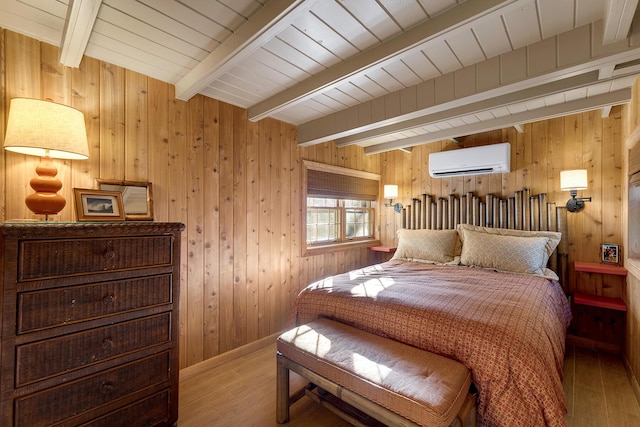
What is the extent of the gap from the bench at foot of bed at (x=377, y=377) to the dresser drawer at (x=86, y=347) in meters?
0.73

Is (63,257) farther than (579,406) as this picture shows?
No

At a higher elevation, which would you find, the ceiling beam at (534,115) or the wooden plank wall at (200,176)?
the ceiling beam at (534,115)

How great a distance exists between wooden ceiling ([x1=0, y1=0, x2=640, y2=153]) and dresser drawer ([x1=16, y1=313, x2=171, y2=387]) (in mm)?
1528

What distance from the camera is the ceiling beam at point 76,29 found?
129cm

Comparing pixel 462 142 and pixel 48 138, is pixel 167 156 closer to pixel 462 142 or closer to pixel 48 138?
pixel 48 138

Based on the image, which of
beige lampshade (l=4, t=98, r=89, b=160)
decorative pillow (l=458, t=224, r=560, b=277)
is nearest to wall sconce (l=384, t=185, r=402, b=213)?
decorative pillow (l=458, t=224, r=560, b=277)

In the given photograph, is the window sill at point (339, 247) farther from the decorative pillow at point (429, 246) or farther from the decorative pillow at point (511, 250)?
the decorative pillow at point (511, 250)

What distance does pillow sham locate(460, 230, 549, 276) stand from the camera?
2.67 metres

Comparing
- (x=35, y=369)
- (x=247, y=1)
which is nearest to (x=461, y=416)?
(x=35, y=369)

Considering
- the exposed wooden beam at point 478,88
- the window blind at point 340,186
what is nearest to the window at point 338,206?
the window blind at point 340,186

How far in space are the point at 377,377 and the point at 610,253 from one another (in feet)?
9.24

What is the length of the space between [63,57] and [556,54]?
2.85 metres

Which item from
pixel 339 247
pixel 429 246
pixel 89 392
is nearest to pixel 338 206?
pixel 339 247

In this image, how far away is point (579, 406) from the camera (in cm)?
188
